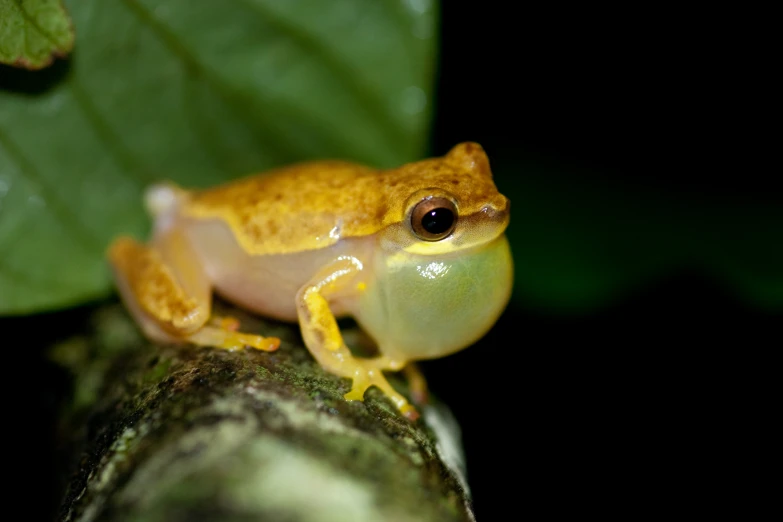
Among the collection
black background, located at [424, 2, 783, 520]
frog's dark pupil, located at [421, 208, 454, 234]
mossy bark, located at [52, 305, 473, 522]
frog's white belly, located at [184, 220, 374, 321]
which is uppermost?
mossy bark, located at [52, 305, 473, 522]

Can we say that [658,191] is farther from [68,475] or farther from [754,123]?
[68,475]

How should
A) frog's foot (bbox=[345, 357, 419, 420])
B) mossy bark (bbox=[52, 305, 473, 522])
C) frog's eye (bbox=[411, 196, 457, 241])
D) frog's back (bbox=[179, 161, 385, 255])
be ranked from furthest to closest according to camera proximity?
frog's back (bbox=[179, 161, 385, 255])
frog's eye (bbox=[411, 196, 457, 241])
frog's foot (bbox=[345, 357, 419, 420])
mossy bark (bbox=[52, 305, 473, 522])

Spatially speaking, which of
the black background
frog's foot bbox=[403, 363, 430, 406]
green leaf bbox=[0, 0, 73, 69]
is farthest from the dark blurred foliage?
green leaf bbox=[0, 0, 73, 69]

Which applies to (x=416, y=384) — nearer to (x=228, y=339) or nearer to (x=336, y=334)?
(x=336, y=334)

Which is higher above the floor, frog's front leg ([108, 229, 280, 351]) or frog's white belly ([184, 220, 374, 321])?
frog's front leg ([108, 229, 280, 351])

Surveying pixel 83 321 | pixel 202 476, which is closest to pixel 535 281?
pixel 83 321

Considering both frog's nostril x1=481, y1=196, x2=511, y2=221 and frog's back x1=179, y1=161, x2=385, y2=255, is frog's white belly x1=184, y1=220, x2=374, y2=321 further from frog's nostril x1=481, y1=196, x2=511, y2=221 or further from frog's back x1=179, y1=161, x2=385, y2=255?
frog's nostril x1=481, y1=196, x2=511, y2=221
